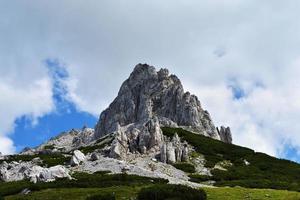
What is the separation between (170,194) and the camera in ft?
135

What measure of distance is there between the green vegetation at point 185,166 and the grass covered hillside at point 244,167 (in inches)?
130

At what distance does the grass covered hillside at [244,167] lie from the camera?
66250 mm

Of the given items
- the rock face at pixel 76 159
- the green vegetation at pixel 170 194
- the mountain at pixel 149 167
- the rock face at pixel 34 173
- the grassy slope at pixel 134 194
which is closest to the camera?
the green vegetation at pixel 170 194

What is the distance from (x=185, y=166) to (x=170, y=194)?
39.7 metres

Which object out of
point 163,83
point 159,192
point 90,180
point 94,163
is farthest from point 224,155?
point 163,83

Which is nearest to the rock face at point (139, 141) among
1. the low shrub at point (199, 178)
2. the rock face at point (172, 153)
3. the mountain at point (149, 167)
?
the mountain at point (149, 167)

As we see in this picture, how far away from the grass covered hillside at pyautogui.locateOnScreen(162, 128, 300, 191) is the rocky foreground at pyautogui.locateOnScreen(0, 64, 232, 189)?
2428 millimetres

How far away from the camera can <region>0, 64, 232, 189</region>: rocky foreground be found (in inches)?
2950

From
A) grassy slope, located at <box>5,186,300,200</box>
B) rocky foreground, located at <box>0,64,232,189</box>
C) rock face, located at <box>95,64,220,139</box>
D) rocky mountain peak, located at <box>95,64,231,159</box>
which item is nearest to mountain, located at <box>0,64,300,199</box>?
rocky foreground, located at <box>0,64,232,189</box>

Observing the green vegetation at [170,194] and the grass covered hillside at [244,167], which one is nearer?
the green vegetation at [170,194]

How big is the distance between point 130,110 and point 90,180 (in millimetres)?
117736

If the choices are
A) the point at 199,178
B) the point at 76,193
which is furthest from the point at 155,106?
the point at 76,193

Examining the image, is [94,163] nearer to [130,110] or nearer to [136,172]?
[136,172]

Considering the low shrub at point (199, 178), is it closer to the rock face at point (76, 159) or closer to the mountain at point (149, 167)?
the mountain at point (149, 167)
